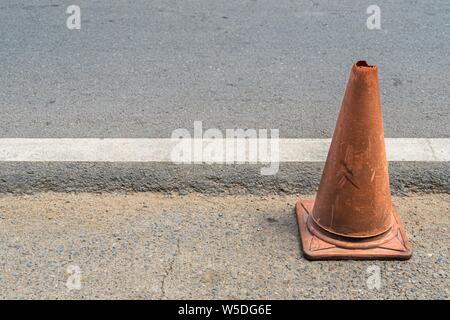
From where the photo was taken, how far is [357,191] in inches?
106

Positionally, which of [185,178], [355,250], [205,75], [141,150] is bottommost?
[355,250]

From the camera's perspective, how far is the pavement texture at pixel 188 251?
8.04 ft

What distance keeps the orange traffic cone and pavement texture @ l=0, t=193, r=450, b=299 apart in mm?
79

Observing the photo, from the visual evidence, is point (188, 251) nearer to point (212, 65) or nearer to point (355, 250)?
point (355, 250)

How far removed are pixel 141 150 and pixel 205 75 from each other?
1.44 metres

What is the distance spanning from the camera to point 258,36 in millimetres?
5688

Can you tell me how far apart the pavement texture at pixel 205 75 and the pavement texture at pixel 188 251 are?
182 mm

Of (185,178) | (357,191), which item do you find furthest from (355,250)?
(185,178)

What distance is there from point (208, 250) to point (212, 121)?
4.77 feet

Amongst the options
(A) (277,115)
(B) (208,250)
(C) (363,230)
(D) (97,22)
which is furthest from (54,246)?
(D) (97,22)

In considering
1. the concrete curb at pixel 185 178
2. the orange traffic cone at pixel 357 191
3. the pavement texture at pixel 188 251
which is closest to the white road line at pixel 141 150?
the concrete curb at pixel 185 178

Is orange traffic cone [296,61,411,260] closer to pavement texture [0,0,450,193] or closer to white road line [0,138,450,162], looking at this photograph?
pavement texture [0,0,450,193]

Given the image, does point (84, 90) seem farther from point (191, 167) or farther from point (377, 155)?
point (377, 155)

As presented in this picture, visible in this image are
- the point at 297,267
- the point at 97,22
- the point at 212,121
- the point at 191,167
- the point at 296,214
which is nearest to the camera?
the point at 297,267
